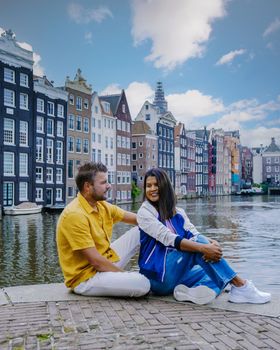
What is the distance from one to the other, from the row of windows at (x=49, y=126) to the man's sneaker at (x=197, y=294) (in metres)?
40.4

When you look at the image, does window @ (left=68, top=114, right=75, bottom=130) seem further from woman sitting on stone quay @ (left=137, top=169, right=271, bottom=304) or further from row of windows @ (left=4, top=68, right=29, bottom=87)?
woman sitting on stone quay @ (left=137, top=169, right=271, bottom=304)

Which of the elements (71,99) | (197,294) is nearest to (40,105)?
(71,99)

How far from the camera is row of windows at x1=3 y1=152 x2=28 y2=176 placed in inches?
1551

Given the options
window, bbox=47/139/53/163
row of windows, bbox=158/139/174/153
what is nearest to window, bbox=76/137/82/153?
window, bbox=47/139/53/163

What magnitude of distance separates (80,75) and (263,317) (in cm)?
5121

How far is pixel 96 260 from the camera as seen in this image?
16.0 feet

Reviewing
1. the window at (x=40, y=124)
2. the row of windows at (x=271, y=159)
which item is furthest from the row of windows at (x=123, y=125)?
the row of windows at (x=271, y=159)

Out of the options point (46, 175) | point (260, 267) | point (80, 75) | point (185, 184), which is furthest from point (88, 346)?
point (185, 184)

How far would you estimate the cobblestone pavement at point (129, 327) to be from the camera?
357cm

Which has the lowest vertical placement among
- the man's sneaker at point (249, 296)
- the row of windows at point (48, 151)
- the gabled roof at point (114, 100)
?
the man's sneaker at point (249, 296)

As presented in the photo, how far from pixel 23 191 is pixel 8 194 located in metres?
2.06

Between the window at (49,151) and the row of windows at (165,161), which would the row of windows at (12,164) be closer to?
the window at (49,151)

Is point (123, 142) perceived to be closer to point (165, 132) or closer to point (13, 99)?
point (165, 132)

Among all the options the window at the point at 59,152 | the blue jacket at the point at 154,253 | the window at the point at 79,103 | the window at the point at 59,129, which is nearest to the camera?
the blue jacket at the point at 154,253
